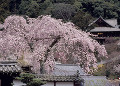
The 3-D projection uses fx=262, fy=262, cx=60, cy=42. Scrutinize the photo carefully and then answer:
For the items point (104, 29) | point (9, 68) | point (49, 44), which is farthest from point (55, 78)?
point (104, 29)

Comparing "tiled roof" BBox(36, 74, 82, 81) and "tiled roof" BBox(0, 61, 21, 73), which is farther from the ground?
"tiled roof" BBox(0, 61, 21, 73)

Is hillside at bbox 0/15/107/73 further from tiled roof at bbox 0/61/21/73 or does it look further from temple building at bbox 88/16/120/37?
temple building at bbox 88/16/120/37

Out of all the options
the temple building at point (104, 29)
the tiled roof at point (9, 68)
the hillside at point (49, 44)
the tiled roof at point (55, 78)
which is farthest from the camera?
the temple building at point (104, 29)

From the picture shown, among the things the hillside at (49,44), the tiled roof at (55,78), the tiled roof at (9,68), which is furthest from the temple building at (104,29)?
the tiled roof at (9,68)

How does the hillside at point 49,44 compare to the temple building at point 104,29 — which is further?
the temple building at point 104,29

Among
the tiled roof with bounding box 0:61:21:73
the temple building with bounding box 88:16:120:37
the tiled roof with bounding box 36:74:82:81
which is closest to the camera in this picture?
the tiled roof with bounding box 0:61:21:73

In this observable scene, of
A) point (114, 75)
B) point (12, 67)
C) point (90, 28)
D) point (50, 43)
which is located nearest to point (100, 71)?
point (114, 75)

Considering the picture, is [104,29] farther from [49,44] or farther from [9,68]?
[9,68]

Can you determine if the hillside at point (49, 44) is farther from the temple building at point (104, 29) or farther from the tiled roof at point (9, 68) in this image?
the temple building at point (104, 29)

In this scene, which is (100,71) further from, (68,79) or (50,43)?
(68,79)

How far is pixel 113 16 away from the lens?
170 ft

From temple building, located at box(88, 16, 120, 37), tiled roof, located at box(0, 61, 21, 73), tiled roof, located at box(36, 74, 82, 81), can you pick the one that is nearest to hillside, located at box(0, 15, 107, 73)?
tiled roof, located at box(36, 74, 82, 81)

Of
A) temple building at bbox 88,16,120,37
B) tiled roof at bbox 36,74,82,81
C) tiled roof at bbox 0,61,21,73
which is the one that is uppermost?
temple building at bbox 88,16,120,37

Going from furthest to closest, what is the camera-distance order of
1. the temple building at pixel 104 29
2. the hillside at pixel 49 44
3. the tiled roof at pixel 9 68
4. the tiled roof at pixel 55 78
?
the temple building at pixel 104 29 → the hillside at pixel 49 44 → the tiled roof at pixel 55 78 → the tiled roof at pixel 9 68
